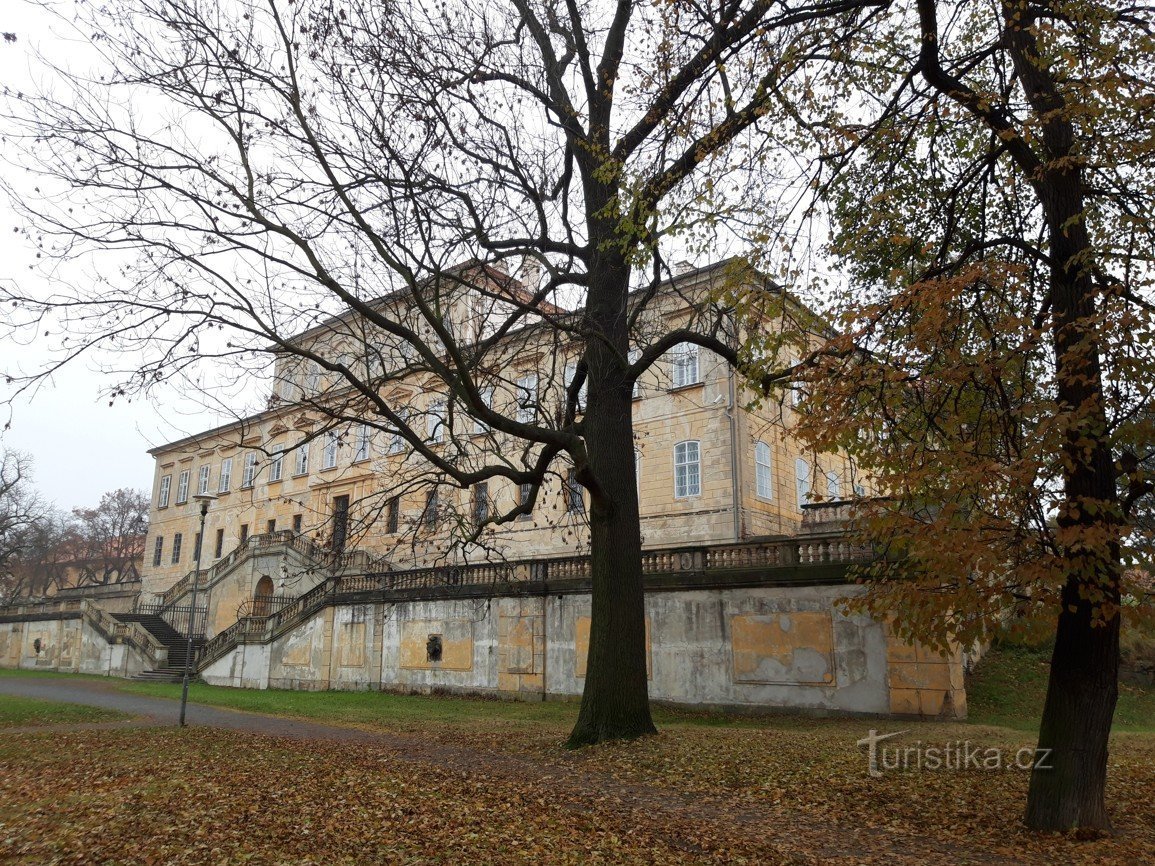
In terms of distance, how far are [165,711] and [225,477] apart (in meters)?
33.9

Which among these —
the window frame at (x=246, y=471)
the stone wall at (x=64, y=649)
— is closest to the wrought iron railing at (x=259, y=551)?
the stone wall at (x=64, y=649)

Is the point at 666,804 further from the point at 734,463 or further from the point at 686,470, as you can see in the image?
the point at 686,470

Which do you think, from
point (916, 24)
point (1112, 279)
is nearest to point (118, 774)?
point (1112, 279)

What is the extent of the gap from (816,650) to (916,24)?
41.0 feet

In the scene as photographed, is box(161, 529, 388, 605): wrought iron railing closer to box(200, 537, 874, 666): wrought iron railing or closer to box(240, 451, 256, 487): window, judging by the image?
box(200, 537, 874, 666): wrought iron railing

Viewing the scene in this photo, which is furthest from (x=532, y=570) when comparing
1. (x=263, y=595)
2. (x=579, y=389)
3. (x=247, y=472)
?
(x=247, y=472)

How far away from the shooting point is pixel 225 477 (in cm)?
5088

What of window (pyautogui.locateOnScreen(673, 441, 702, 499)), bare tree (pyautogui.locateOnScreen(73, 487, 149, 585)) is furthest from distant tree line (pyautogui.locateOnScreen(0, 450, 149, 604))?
window (pyautogui.locateOnScreen(673, 441, 702, 499))

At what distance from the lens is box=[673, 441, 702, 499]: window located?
26.9m

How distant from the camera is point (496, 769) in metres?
10.4

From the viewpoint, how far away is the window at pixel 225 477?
50500 mm

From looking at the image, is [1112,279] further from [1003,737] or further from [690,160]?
[1003,737]

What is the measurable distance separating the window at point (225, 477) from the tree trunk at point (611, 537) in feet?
143

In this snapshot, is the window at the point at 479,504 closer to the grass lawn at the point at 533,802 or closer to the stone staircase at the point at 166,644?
the grass lawn at the point at 533,802
